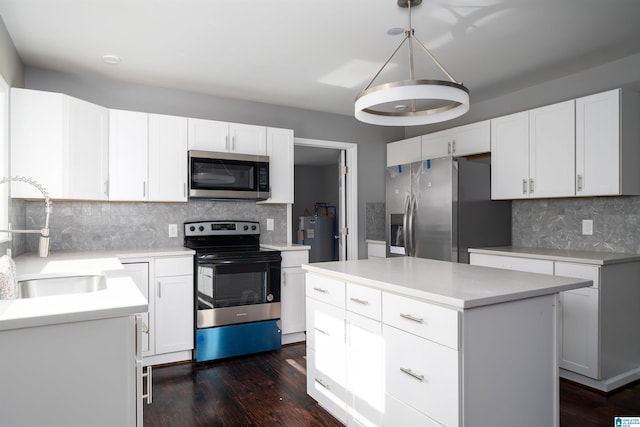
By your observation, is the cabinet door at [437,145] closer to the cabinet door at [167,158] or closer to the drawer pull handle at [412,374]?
the cabinet door at [167,158]

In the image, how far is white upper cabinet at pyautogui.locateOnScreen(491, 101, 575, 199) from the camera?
3.10m

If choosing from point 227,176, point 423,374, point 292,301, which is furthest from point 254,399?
point 227,176

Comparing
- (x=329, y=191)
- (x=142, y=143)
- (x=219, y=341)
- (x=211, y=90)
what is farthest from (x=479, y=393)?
(x=329, y=191)

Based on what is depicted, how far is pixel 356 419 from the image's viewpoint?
2086 mm

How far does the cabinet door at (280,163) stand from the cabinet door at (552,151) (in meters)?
2.17

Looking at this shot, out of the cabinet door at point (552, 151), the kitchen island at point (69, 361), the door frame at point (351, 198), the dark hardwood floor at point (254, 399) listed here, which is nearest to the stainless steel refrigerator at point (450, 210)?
the cabinet door at point (552, 151)

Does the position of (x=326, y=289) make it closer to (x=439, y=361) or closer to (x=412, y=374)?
(x=412, y=374)

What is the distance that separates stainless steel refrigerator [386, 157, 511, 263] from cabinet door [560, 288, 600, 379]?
2.89 feet

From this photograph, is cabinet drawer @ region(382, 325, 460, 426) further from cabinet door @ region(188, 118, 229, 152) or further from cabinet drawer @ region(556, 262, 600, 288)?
cabinet door @ region(188, 118, 229, 152)

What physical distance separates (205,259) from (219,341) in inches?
26.6

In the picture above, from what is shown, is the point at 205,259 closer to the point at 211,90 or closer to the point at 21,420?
the point at 211,90

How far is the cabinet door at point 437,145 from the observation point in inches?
161

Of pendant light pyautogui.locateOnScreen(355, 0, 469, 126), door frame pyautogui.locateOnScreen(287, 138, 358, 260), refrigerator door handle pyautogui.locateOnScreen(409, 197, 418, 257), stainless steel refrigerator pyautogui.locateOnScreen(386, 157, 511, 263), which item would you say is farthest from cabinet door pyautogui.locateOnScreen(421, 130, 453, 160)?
pendant light pyautogui.locateOnScreen(355, 0, 469, 126)

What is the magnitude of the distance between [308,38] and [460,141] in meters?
1.98
